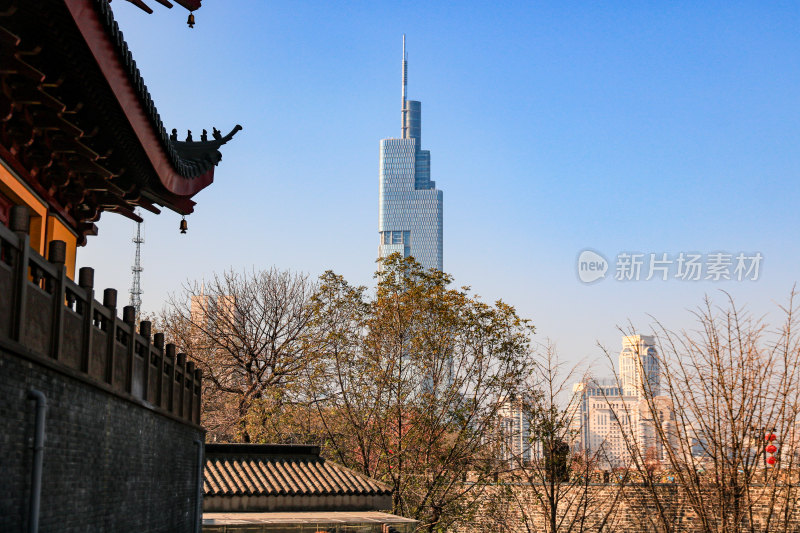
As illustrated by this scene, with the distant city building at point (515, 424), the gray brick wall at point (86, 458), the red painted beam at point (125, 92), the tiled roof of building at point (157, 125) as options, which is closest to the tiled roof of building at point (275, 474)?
the gray brick wall at point (86, 458)

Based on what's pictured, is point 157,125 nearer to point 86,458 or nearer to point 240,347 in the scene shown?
point 86,458

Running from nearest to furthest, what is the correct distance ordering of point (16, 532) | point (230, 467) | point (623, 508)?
point (16, 532) < point (230, 467) < point (623, 508)

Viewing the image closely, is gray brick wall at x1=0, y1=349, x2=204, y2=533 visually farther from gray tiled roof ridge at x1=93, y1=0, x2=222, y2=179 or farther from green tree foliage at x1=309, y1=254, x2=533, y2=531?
green tree foliage at x1=309, y1=254, x2=533, y2=531

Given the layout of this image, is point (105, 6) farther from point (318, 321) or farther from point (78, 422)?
point (318, 321)

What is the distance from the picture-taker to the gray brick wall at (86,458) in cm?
585

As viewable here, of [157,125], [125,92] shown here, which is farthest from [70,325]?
[157,125]

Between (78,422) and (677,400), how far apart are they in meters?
6.91

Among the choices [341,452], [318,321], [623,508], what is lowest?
[623,508]

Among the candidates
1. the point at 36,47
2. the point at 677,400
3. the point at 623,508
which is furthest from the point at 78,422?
the point at 623,508

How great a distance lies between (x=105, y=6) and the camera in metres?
7.04

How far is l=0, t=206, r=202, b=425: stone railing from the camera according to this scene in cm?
604

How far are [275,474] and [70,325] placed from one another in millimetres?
8324

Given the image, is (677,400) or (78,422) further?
(677,400)

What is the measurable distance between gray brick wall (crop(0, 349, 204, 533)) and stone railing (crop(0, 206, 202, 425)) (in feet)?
0.54
